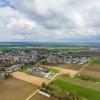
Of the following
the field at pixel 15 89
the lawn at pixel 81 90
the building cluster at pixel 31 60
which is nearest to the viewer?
the lawn at pixel 81 90

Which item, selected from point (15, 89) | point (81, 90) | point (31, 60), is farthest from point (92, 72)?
point (31, 60)

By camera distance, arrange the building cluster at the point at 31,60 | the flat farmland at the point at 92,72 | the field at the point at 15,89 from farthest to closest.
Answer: the building cluster at the point at 31,60 < the flat farmland at the point at 92,72 < the field at the point at 15,89

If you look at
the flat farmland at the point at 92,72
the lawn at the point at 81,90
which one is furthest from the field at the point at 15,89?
the flat farmland at the point at 92,72

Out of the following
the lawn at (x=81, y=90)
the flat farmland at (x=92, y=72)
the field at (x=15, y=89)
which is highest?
the lawn at (x=81, y=90)

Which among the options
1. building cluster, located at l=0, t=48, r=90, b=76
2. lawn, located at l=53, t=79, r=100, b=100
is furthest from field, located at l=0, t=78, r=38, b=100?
building cluster, located at l=0, t=48, r=90, b=76

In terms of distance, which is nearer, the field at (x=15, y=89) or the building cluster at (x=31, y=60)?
the field at (x=15, y=89)

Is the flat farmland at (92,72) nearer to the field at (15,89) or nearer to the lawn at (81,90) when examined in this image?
the lawn at (81,90)

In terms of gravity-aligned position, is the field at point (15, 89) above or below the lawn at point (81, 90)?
below

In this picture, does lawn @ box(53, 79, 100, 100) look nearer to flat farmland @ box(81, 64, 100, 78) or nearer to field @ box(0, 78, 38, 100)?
field @ box(0, 78, 38, 100)
